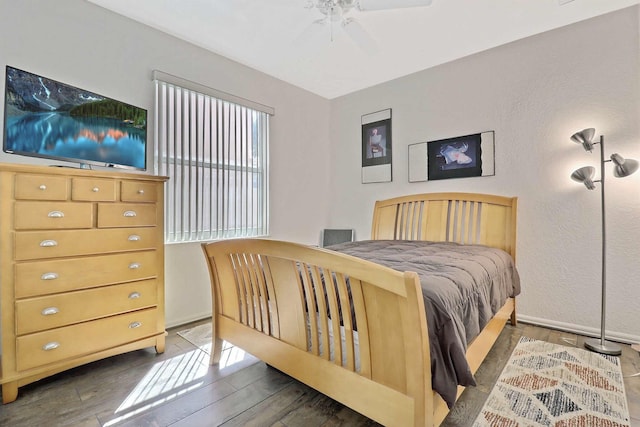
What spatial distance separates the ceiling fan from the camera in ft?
6.30

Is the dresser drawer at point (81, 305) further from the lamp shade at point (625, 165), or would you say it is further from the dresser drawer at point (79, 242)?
the lamp shade at point (625, 165)

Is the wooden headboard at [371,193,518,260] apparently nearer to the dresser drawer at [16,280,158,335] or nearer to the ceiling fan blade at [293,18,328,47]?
the ceiling fan blade at [293,18,328,47]

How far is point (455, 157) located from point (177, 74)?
2865 mm

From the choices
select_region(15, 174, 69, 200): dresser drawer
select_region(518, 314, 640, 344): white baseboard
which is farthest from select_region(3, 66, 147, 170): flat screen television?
select_region(518, 314, 640, 344): white baseboard

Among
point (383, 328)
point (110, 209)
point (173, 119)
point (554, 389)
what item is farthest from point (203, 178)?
point (554, 389)

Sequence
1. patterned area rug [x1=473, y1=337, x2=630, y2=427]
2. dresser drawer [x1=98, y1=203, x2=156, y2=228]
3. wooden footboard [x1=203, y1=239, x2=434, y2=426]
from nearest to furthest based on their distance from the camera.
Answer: wooden footboard [x1=203, y1=239, x2=434, y2=426], patterned area rug [x1=473, y1=337, x2=630, y2=427], dresser drawer [x1=98, y1=203, x2=156, y2=228]

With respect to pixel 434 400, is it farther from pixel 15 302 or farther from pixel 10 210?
pixel 10 210

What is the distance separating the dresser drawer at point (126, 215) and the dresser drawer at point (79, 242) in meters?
0.04

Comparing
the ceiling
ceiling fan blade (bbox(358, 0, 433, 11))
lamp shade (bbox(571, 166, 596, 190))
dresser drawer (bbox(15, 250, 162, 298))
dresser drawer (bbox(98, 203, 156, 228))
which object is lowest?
dresser drawer (bbox(15, 250, 162, 298))

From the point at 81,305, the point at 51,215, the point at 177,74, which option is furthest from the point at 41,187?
the point at 177,74

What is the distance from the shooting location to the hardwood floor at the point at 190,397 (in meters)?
1.44

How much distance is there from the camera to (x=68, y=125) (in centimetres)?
193

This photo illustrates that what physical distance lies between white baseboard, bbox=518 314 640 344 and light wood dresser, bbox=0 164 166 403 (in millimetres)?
3111

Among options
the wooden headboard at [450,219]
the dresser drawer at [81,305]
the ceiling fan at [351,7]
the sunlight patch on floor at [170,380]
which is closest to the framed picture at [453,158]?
the wooden headboard at [450,219]
